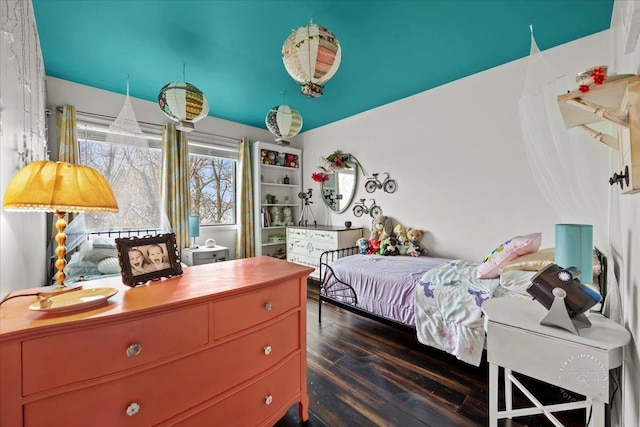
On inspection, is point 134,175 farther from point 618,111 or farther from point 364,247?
point 618,111

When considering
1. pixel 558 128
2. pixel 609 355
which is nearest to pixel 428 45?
pixel 558 128

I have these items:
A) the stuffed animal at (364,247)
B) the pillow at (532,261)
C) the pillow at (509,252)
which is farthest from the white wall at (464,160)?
the pillow at (532,261)

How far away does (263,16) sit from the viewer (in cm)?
204

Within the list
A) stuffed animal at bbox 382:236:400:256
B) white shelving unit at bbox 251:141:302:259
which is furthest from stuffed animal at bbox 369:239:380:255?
white shelving unit at bbox 251:141:302:259

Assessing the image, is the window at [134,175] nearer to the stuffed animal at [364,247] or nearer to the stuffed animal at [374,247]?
the stuffed animal at [364,247]

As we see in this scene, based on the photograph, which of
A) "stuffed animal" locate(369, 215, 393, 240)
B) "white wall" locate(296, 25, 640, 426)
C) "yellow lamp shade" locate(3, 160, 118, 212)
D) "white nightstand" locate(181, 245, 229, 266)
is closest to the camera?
"yellow lamp shade" locate(3, 160, 118, 212)

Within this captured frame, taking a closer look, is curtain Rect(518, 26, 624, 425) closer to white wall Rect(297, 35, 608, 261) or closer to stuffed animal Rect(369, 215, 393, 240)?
white wall Rect(297, 35, 608, 261)

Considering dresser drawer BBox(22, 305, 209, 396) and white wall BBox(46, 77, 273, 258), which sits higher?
white wall BBox(46, 77, 273, 258)

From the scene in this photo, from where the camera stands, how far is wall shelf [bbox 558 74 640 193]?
2.63ft

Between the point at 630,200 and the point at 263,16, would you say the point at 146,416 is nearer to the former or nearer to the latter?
the point at 630,200

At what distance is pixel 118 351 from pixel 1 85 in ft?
4.23

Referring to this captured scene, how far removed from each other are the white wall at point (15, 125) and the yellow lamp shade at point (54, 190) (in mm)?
385

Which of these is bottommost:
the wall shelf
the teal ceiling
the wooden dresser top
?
the wooden dresser top

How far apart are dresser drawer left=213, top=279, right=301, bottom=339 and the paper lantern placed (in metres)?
1.76
